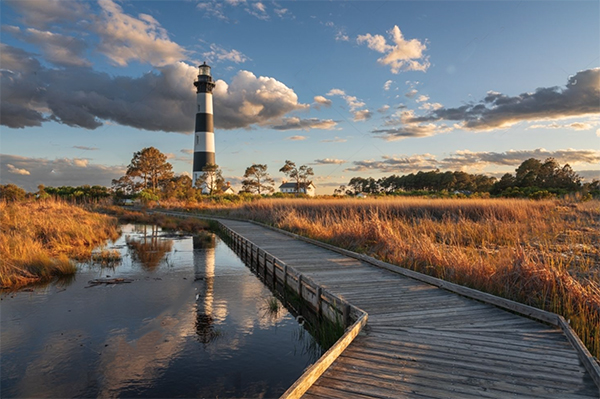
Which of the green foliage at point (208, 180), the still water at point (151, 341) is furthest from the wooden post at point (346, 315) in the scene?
the green foliage at point (208, 180)

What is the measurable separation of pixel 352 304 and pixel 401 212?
1106cm

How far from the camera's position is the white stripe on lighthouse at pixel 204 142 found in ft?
138

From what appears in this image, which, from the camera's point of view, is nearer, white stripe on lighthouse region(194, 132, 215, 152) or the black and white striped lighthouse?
the black and white striped lighthouse

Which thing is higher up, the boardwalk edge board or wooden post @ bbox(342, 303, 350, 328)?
the boardwalk edge board

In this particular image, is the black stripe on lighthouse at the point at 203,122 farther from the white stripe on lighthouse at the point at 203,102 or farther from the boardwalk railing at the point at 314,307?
the boardwalk railing at the point at 314,307

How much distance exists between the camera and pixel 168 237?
57.8 ft

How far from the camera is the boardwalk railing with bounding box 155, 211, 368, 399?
2.98 metres

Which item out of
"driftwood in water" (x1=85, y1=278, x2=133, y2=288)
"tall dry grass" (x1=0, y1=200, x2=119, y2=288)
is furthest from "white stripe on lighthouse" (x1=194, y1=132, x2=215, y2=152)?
"driftwood in water" (x1=85, y1=278, x2=133, y2=288)

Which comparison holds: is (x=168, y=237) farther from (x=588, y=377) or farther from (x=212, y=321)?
(x=588, y=377)

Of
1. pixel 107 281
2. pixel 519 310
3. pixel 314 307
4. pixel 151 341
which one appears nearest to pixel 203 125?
pixel 107 281

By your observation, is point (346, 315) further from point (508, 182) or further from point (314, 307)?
point (508, 182)

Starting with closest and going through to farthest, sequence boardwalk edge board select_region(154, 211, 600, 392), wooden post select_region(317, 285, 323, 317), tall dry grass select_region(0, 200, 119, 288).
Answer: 1. boardwalk edge board select_region(154, 211, 600, 392)
2. wooden post select_region(317, 285, 323, 317)
3. tall dry grass select_region(0, 200, 119, 288)

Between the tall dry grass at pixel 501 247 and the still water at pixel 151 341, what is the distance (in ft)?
9.28

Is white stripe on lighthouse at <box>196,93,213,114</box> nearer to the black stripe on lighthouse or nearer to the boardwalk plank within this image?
the black stripe on lighthouse
